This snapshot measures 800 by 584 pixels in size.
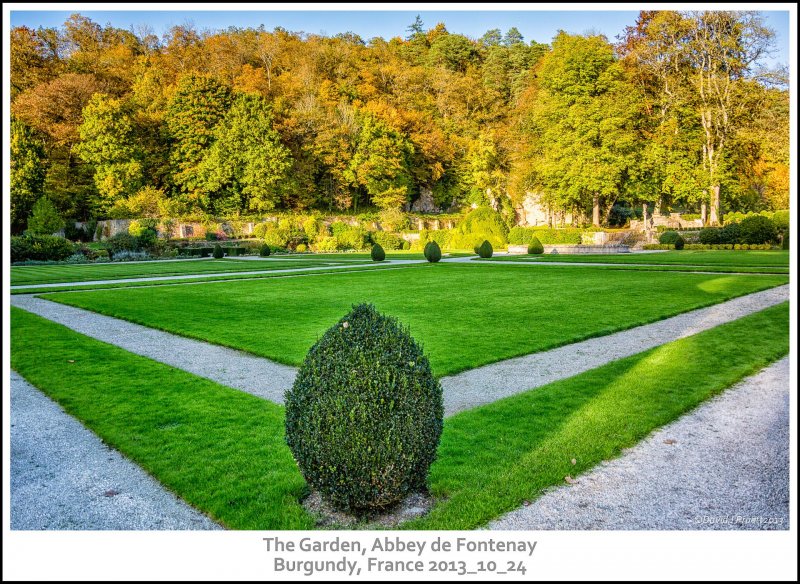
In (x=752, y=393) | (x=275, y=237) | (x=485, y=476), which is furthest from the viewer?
(x=275, y=237)

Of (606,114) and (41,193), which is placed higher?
(606,114)

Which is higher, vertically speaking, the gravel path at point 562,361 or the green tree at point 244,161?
the green tree at point 244,161

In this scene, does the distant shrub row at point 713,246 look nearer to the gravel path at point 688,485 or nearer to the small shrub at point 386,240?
the small shrub at point 386,240

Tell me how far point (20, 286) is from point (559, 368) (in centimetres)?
1680

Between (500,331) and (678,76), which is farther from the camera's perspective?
(678,76)

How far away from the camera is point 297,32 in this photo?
60.2 metres

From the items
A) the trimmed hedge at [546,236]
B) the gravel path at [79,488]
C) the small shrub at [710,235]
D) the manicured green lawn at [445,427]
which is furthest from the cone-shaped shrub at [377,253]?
the gravel path at [79,488]

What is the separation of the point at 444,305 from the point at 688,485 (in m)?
8.77

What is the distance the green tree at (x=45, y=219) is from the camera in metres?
37.6

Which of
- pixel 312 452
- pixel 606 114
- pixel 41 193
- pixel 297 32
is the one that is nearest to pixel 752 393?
pixel 312 452

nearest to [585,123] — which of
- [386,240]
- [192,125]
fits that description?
[386,240]

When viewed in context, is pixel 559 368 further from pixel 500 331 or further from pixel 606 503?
pixel 606 503

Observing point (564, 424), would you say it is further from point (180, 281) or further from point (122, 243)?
point (122, 243)

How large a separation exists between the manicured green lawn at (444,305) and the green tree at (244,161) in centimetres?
2914
